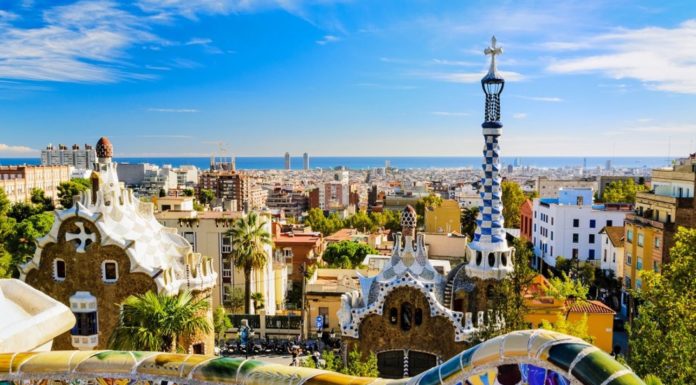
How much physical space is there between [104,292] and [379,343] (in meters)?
11.5

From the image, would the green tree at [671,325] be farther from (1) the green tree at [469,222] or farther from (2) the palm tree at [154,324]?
(1) the green tree at [469,222]

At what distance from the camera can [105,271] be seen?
77.6 ft

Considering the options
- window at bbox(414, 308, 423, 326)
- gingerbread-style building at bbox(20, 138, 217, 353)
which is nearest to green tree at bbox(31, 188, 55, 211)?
gingerbread-style building at bbox(20, 138, 217, 353)

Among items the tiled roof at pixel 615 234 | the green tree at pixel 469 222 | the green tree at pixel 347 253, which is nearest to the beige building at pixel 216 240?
the green tree at pixel 347 253

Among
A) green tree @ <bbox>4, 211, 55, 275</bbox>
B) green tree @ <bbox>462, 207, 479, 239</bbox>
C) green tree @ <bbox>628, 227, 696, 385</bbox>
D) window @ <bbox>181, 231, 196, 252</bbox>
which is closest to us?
green tree @ <bbox>628, 227, 696, 385</bbox>

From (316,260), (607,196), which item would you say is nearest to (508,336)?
(316,260)

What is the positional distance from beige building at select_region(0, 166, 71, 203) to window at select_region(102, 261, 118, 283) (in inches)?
2944

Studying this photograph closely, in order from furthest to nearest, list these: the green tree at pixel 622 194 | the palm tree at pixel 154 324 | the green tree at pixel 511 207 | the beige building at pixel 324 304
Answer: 1. the green tree at pixel 511 207
2. the green tree at pixel 622 194
3. the beige building at pixel 324 304
4. the palm tree at pixel 154 324

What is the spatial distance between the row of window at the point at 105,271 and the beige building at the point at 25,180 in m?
73.5

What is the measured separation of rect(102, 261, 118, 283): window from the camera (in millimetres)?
23594

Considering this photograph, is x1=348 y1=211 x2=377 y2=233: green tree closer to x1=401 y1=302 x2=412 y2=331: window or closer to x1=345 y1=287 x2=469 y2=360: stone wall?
x1=345 y1=287 x2=469 y2=360: stone wall

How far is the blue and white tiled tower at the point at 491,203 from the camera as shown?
22156mm

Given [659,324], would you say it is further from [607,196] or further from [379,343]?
[607,196]

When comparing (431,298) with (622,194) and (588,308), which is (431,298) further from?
(622,194)
